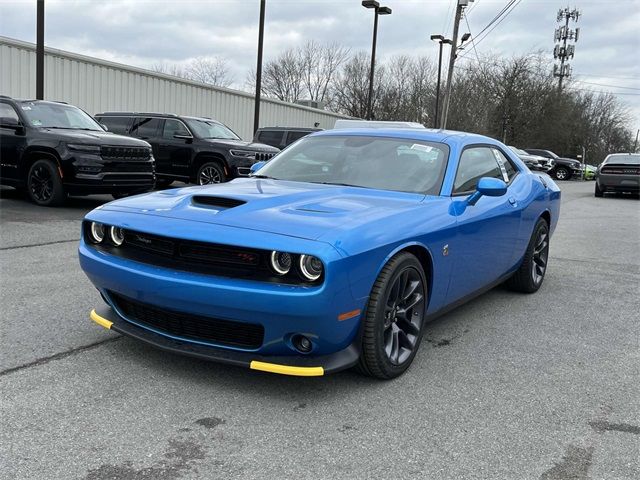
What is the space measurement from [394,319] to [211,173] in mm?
9570

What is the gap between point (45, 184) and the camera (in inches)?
362

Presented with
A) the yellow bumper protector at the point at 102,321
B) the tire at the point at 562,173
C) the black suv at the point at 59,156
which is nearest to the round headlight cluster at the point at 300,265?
the yellow bumper protector at the point at 102,321

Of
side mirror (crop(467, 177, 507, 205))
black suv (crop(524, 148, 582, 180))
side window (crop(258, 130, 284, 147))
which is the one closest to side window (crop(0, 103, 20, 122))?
side mirror (crop(467, 177, 507, 205))

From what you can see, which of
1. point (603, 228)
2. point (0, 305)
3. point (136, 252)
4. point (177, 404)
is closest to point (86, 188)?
point (0, 305)

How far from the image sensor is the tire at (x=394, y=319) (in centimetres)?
302

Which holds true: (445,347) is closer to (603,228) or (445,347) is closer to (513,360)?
(513,360)

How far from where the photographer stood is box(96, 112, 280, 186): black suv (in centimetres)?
1212

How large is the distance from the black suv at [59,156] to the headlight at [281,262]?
7.03 meters

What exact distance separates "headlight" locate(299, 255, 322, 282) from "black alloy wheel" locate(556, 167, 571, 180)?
34.5m

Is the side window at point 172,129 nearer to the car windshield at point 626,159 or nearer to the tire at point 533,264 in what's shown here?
the tire at point 533,264

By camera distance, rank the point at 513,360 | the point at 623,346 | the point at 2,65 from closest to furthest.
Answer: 1. the point at 513,360
2. the point at 623,346
3. the point at 2,65

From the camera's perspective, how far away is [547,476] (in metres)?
2.41

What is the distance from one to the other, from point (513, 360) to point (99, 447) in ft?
8.22

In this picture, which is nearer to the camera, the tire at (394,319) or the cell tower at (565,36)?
the tire at (394,319)
